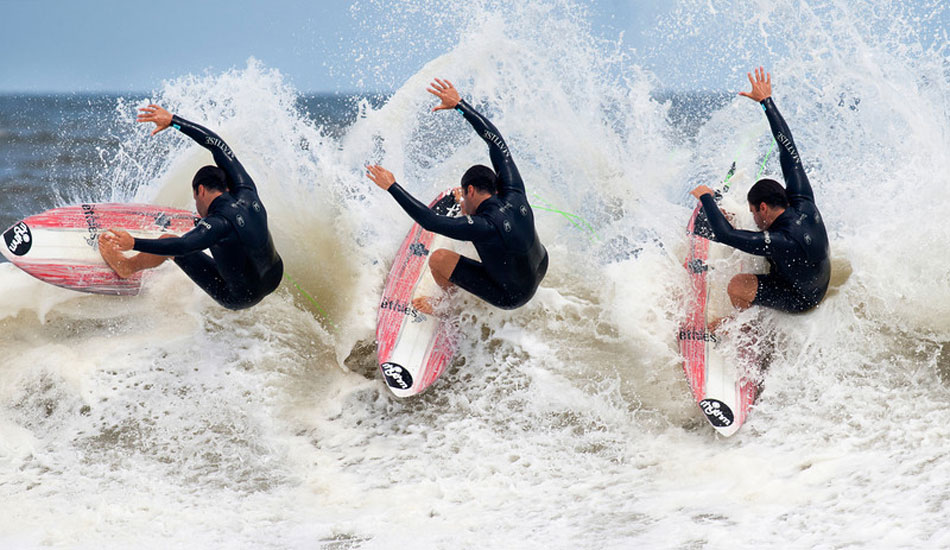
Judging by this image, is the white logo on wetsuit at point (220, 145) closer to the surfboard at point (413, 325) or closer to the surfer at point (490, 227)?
the surfer at point (490, 227)

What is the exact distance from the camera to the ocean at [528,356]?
436 cm

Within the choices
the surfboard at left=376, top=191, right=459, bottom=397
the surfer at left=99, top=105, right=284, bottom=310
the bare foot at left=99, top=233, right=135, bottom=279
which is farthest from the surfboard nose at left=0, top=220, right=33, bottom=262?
the surfboard at left=376, top=191, right=459, bottom=397

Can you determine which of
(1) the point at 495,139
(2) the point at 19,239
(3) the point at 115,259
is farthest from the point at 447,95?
(2) the point at 19,239

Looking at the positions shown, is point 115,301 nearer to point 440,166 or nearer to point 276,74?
point 276,74

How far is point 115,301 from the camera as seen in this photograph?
237 inches

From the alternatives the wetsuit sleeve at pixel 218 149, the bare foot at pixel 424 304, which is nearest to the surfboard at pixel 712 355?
the bare foot at pixel 424 304

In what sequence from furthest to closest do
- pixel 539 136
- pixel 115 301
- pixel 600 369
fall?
pixel 539 136
pixel 115 301
pixel 600 369

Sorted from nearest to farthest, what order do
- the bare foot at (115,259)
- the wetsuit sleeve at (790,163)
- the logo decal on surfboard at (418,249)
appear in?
the wetsuit sleeve at (790,163), the bare foot at (115,259), the logo decal on surfboard at (418,249)

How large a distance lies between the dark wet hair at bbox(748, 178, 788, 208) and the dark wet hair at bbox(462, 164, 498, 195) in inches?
68.9

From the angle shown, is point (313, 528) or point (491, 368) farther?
point (491, 368)

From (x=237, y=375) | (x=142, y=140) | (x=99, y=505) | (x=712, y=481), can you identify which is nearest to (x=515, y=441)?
(x=712, y=481)

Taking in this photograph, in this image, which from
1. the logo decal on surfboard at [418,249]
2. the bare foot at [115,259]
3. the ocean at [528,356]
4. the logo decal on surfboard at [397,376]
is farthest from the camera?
the logo decal on surfboard at [418,249]

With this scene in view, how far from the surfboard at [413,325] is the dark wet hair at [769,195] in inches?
92.2

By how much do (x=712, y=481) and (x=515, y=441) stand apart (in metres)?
1.28
